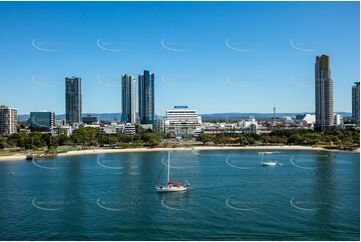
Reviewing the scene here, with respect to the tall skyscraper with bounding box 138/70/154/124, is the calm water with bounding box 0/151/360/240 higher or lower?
lower

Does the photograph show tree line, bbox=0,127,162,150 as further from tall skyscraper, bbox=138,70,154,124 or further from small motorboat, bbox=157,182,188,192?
tall skyscraper, bbox=138,70,154,124

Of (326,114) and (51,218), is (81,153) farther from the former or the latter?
(326,114)

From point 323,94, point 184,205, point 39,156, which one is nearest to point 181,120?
point 323,94

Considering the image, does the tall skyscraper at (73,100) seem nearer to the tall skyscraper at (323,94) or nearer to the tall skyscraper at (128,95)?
the tall skyscraper at (128,95)

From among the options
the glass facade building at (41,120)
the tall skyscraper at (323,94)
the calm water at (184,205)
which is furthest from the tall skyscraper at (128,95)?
the calm water at (184,205)

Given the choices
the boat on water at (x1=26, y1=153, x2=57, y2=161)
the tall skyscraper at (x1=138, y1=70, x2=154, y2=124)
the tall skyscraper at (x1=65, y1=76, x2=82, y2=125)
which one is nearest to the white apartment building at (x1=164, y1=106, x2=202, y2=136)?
the tall skyscraper at (x1=65, y1=76, x2=82, y2=125)

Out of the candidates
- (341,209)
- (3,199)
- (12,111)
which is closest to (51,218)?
(3,199)
